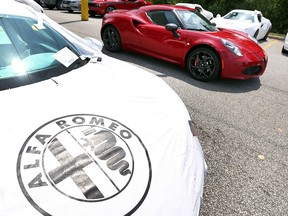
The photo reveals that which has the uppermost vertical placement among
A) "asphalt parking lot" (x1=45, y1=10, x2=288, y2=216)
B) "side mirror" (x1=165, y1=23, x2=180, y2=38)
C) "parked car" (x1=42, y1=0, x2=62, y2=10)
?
"side mirror" (x1=165, y1=23, x2=180, y2=38)

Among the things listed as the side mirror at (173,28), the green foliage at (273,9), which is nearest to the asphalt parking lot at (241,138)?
the side mirror at (173,28)

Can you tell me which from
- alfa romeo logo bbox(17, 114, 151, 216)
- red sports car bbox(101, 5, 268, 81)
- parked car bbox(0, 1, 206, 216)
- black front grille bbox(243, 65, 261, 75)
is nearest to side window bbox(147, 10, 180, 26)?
red sports car bbox(101, 5, 268, 81)

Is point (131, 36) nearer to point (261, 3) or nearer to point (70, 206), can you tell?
point (70, 206)

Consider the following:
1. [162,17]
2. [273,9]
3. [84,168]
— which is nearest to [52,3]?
[162,17]

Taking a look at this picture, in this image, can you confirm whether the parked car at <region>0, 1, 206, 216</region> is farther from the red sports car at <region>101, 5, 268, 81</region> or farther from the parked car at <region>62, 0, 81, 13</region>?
the parked car at <region>62, 0, 81, 13</region>

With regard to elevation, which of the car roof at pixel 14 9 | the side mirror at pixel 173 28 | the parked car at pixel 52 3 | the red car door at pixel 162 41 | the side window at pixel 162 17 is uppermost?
the car roof at pixel 14 9

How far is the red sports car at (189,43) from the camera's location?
4.40 metres

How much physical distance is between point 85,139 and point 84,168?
182mm

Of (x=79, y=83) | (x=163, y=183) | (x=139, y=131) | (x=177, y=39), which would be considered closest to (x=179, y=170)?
(x=163, y=183)

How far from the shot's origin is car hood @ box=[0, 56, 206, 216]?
1024 mm

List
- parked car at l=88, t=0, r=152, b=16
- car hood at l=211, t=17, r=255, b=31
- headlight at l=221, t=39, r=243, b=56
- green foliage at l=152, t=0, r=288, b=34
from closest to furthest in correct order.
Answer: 1. headlight at l=221, t=39, r=243, b=56
2. car hood at l=211, t=17, r=255, b=31
3. parked car at l=88, t=0, r=152, b=16
4. green foliage at l=152, t=0, r=288, b=34

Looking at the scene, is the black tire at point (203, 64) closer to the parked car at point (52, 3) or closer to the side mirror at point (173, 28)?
the side mirror at point (173, 28)

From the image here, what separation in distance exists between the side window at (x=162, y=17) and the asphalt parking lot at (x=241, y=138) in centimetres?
93

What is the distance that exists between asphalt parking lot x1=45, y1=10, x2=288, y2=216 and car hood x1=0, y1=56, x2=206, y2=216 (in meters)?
0.72
